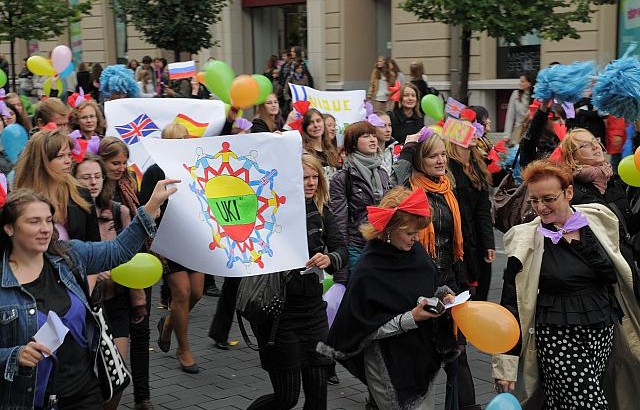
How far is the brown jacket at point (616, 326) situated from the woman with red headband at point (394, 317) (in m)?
0.41

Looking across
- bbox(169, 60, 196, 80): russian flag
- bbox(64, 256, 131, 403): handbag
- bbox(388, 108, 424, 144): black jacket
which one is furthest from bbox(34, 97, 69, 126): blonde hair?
bbox(64, 256, 131, 403): handbag

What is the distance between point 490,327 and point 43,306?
1.76 meters

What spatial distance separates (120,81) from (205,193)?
18.7ft

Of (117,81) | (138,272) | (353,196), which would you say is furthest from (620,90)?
(117,81)

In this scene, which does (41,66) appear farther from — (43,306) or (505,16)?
(43,306)

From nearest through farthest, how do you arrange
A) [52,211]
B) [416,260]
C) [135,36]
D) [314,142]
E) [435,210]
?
1. [52,211]
2. [416,260]
3. [435,210]
4. [314,142]
5. [135,36]

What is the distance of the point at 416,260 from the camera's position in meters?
4.41

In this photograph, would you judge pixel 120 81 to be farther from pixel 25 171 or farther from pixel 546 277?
pixel 546 277

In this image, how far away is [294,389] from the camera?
5.07 metres

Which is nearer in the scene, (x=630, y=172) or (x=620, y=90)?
(x=630, y=172)

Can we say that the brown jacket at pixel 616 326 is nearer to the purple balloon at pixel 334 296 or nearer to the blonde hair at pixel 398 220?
the blonde hair at pixel 398 220

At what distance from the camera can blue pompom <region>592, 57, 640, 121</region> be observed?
644cm

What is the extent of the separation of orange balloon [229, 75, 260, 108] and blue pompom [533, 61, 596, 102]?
2836 millimetres

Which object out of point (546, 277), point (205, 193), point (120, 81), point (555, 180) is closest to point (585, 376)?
point (546, 277)
